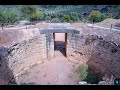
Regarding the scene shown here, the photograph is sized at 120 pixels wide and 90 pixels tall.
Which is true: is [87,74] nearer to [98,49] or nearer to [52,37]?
[98,49]

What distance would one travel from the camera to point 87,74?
49.4 feet

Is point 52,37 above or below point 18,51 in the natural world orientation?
above

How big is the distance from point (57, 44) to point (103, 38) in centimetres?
557

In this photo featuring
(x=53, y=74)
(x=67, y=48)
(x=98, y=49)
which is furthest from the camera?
(x=67, y=48)

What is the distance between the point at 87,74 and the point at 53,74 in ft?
9.20

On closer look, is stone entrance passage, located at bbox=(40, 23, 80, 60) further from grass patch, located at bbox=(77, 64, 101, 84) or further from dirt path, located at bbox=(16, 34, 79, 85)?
grass patch, located at bbox=(77, 64, 101, 84)

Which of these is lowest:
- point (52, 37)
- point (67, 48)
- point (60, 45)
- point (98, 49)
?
point (60, 45)

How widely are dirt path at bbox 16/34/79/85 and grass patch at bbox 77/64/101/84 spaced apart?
0.47 metres

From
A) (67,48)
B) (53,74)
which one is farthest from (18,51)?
(67,48)

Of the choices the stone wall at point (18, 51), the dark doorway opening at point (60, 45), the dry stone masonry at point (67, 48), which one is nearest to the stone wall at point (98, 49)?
the dry stone masonry at point (67, 48)

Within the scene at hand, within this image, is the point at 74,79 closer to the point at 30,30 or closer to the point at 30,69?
the point at 30,69

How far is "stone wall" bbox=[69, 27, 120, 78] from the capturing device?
14.2m
